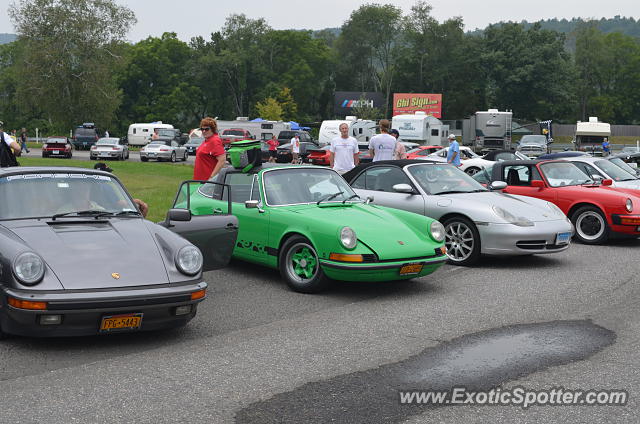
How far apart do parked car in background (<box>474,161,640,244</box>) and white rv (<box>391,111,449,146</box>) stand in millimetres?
31019

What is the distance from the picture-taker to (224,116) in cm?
9881

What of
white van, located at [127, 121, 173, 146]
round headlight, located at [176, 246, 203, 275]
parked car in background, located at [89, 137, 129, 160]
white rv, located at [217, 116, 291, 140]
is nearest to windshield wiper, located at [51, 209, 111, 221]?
round headlight, located at [176, 246, 203, 275]

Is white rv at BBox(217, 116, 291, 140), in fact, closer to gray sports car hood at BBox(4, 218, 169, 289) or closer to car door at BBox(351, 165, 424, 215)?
car door at BBox(351, 165, 424, 215)

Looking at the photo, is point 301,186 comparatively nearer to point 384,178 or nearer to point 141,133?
point 384,178

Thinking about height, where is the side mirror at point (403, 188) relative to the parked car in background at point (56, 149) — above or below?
above

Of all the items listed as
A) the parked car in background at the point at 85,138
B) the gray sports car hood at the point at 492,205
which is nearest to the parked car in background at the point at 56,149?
the parked car in background at the point at 85,138

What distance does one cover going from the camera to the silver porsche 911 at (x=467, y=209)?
31.1ft

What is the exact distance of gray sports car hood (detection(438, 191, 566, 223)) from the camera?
960 centimetres

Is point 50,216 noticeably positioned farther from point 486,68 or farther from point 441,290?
point 486,68

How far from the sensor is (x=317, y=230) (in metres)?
7.73

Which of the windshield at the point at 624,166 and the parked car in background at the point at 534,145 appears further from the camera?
the parked car in background at the point at 534,145

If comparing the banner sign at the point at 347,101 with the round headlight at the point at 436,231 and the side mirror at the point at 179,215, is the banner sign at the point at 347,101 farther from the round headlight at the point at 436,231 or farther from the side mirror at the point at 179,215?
the side mirror at the point at 179,215

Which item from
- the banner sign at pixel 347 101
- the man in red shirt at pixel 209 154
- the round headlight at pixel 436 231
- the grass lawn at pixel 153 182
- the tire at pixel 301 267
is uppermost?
the banner sign at pixel 347 101

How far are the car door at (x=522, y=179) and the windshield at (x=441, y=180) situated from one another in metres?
1.87
